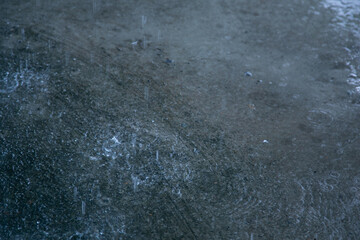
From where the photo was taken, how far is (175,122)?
3.86 m

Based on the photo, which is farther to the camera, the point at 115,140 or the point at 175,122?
the point at 175,122

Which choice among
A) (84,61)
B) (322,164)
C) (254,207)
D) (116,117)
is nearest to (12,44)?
(84,61)

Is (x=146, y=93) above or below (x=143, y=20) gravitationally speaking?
below

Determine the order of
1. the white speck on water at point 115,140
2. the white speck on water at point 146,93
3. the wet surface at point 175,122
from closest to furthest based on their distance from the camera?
1. the wet surface at point 175,122
2. the white speck on water at point 115,140
3. the white speck on water at point 146,93

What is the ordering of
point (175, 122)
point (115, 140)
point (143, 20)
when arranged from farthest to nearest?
point (143, 20) → point (175, 122) → point (115, 140)

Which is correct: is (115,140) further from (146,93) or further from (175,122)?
(146,93)

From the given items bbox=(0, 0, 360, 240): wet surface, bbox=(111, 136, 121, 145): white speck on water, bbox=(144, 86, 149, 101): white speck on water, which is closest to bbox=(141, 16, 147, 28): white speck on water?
bbox=(0, 0, 360, 240): wet surface

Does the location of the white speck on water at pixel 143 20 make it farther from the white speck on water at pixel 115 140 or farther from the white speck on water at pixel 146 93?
the white speck on water at pixel 115 140

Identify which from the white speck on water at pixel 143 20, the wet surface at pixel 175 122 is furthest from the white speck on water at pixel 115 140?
the white speck on water at pixel 143 20

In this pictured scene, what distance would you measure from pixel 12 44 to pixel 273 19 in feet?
13.3

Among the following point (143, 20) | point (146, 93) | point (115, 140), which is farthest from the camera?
point (143, 20)

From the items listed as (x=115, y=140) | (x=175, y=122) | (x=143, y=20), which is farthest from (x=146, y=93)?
(x=143, y=20)

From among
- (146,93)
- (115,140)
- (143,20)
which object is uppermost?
(143,20)

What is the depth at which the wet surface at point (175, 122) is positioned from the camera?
9.92ft
